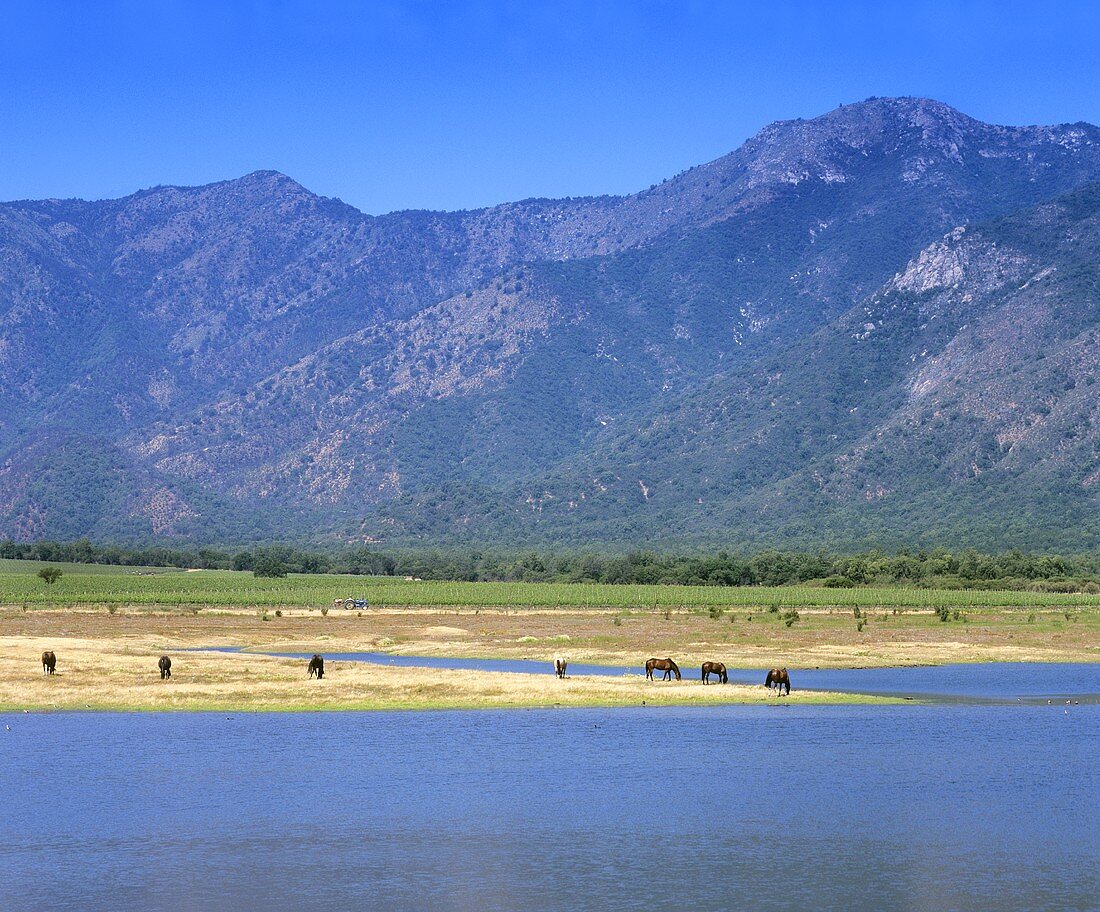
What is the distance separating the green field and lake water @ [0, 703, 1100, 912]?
68749 mm

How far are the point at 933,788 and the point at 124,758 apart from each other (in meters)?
21.9

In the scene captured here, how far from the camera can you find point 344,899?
27719mm

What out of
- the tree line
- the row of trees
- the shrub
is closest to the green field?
the tree line

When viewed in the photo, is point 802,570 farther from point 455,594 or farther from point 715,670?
point 715,670

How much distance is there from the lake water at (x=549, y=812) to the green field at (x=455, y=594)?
68.7m

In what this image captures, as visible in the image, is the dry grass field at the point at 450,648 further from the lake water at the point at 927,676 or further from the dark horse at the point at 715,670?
the lake water at the point at 927,676

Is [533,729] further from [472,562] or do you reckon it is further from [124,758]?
[472,562]

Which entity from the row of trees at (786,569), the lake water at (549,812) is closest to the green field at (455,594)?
the row of trees at (786,569)

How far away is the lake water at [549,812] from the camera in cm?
2842

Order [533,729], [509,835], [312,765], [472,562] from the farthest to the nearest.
→ [472,562] < [533,729] < [312,765] < [509,835]

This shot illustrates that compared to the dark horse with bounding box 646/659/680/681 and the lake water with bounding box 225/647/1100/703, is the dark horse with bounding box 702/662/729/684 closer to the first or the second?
the dark horse with bounding box 646/659/680/681

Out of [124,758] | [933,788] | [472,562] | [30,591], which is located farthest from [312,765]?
[472,562]

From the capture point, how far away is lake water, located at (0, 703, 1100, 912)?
28.4 m

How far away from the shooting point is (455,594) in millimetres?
133875
